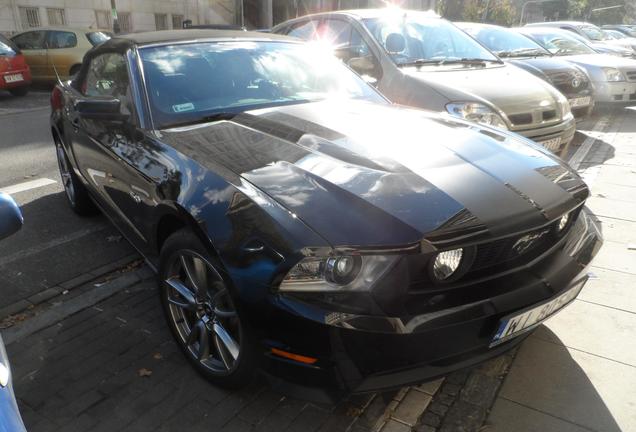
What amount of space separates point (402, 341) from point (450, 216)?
522mm

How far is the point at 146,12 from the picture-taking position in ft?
79.9

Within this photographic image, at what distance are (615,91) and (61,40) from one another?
41.6 feet

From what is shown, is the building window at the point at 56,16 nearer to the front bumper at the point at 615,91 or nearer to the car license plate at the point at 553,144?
the front bumper at the point at 615,91

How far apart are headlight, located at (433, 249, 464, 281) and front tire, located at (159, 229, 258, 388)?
80 centimetres

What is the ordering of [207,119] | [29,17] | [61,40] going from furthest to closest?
[29,17] < [61,40] < [207,119]

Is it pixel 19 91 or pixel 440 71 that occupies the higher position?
pixel 440 71

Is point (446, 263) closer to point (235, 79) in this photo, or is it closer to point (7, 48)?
point (235, 79)

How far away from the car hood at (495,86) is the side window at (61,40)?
35.6 ft

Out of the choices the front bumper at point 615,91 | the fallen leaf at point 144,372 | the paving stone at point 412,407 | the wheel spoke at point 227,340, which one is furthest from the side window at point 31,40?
the paving stone at point 412,407

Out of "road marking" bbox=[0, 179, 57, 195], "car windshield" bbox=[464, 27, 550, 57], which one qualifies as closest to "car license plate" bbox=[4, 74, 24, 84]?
"road marking" bbox=[0, 179, 57, 195]

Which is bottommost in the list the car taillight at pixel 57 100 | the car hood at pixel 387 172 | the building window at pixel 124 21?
the building window at pixel 124 21

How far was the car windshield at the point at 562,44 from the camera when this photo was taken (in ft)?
32.1

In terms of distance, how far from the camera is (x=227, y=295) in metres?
2.24

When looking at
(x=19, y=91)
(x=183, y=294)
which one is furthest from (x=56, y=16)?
(x=183, y=294)
